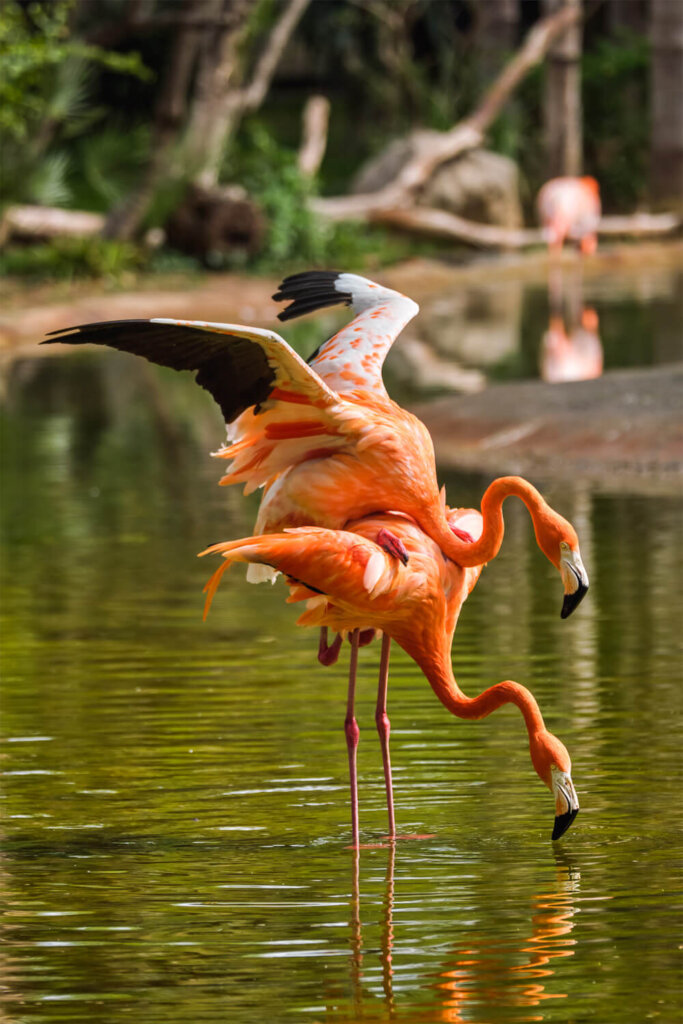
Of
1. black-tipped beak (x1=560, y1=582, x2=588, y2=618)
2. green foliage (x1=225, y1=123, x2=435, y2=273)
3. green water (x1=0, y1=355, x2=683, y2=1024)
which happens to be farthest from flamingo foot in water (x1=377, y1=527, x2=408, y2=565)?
green foliage (x1=225, y1=123, x2=435, y2=273)

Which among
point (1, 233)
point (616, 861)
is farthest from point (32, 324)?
point (616, 861)

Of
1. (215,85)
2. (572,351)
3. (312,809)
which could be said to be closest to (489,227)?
(215,85)

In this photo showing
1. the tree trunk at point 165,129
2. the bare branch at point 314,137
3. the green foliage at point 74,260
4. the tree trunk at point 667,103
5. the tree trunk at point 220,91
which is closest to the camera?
the green foliage at point 74,260

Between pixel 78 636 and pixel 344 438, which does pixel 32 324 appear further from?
pixel 344 438

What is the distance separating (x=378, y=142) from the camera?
33.2 m

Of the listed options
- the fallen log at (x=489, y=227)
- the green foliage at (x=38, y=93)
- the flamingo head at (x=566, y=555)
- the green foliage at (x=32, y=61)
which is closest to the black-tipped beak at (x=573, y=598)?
the flamingo head at (x=566, y=555)

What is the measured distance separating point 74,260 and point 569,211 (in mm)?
7507

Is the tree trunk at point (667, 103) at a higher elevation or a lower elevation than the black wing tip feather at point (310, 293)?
higher

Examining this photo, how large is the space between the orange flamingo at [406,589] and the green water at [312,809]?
26 centimetres

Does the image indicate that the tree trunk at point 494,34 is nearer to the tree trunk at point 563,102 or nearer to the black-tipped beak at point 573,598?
the tree trunk at point 563,102

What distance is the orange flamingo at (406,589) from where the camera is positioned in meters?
4.91

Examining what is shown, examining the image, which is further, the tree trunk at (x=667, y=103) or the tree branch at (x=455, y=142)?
the tree trunk at (x=667, y=103)

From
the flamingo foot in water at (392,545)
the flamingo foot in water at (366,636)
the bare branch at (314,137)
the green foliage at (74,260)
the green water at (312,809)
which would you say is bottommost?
the green water at (312,809)

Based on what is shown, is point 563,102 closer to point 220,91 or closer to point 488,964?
point 220,91
